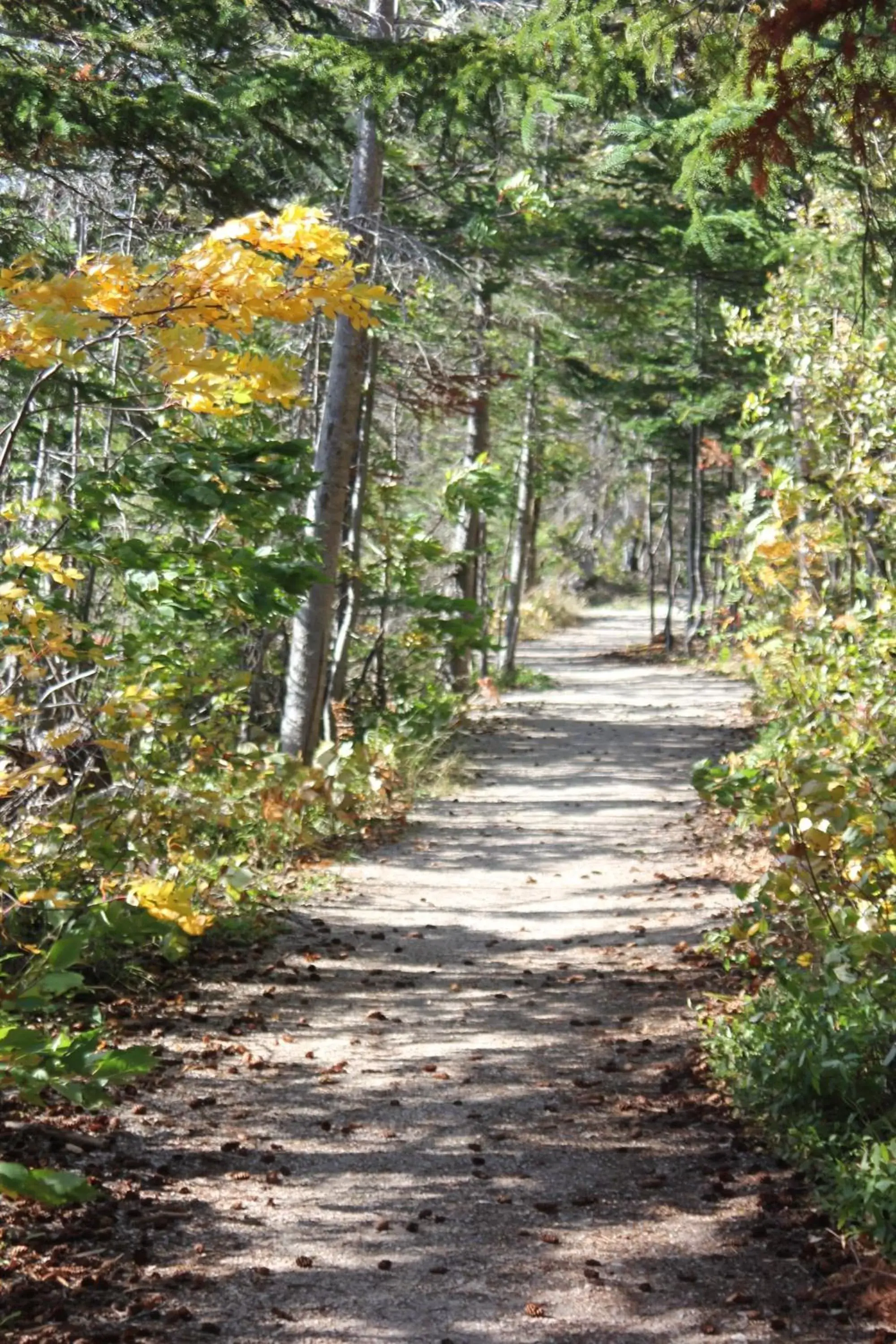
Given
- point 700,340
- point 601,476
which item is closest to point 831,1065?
point 700,340

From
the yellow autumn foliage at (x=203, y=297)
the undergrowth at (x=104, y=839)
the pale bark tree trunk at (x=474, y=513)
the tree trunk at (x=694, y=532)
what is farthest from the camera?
the tree trunk at (x=694, y=532)

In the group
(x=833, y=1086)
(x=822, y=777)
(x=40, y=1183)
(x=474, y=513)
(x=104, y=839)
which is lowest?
(x=833, y=1086)

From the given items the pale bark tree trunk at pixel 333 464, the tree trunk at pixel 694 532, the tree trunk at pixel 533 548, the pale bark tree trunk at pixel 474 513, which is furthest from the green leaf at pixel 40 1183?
the tree trunk at pixel 533 548

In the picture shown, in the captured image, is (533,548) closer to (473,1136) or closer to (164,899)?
(473,1136)

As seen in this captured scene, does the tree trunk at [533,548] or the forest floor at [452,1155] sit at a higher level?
the tree trunk at [533,548]

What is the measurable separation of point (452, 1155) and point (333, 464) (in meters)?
7.27

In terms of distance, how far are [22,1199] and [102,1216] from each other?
0.93 feet

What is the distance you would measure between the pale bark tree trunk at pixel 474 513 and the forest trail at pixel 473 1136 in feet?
27.9

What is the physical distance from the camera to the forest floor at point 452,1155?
13.3ft

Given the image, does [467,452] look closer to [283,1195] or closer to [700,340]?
[700,340]

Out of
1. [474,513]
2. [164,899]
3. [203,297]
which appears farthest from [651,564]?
[203,297]

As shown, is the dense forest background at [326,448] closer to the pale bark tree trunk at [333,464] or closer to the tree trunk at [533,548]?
the pale bark tree trunk at [333,464]

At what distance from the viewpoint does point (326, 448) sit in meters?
11.6

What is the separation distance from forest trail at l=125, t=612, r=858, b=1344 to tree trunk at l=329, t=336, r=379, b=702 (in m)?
4.08
